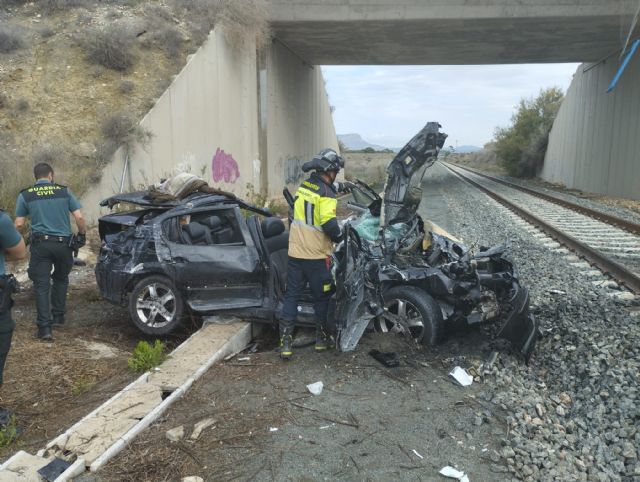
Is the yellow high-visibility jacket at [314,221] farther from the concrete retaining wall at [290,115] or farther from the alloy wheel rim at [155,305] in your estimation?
the concrete retaining wall at [290,115]

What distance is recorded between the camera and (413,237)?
5918mm

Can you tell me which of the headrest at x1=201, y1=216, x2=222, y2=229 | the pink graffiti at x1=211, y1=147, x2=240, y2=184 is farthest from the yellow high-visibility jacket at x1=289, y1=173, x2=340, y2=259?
the pink graffiti at x1=211, y1=147, x2=240, y2=184

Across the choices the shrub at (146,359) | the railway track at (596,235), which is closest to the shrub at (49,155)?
the shrub at (146,359)

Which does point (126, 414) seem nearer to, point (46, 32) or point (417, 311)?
point (417, 311)

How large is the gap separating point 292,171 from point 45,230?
16.4 m

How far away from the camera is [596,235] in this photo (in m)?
11.8

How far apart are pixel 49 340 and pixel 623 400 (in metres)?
5.54

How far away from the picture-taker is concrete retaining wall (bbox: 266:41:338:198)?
18.9 meters

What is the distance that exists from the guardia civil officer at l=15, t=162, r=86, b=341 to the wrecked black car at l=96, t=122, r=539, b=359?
0.48 meters

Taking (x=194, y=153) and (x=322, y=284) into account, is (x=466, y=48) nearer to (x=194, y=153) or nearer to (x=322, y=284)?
(x=194, y=153)

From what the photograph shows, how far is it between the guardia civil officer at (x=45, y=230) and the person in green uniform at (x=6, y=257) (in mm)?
1914

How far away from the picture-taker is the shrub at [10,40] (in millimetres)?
13406

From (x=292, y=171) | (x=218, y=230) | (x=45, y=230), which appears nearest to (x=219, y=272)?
(x=218, y=230)

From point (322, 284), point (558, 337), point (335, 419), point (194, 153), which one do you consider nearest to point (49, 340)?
point (322, 284)
